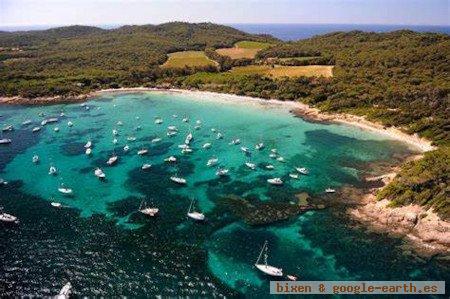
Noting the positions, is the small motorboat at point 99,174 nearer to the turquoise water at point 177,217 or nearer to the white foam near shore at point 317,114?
the turquoise water at point 177,217

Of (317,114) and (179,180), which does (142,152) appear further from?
(317,114)

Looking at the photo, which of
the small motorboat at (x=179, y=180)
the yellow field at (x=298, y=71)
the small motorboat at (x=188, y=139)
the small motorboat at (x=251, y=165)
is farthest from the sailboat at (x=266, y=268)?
the yellow field at (x=298, y=71)

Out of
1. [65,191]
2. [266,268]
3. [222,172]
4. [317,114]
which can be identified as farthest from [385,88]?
[65,191]

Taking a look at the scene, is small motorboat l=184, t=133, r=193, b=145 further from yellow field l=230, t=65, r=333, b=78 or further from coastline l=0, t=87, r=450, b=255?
yellow field l=230, t=65, r=333, b=78

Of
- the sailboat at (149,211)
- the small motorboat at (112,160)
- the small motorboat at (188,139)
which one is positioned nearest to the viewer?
the sailboat at (149,211)

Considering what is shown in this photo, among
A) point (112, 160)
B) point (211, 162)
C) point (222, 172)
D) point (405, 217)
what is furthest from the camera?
point (112, 160)

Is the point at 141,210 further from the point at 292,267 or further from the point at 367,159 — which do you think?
the point at 367,159
